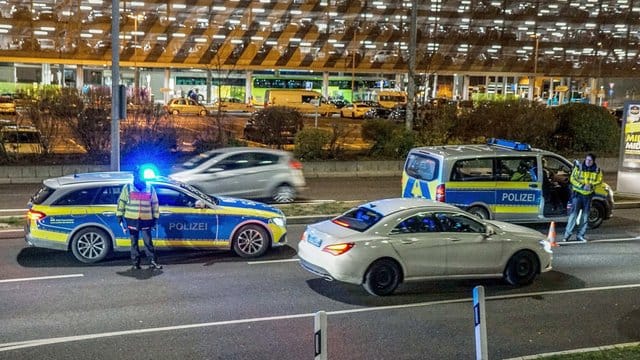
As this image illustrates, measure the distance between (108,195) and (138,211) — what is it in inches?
42.7

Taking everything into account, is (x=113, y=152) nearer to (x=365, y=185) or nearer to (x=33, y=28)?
(x=365, y=185)

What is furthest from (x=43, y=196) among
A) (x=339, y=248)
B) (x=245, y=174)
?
(x=245, y=174)

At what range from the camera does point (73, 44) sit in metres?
64.4

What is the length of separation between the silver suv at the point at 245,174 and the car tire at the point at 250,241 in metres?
4.81

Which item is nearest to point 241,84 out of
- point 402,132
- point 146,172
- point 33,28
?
point 33,28

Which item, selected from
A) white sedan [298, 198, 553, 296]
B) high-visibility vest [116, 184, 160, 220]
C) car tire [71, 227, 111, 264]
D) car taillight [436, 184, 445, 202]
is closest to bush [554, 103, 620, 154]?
car taillight [436, 184, 445, 202]

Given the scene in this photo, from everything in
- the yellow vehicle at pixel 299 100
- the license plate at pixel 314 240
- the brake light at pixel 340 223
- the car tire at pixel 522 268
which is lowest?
the car tire at pixel 522 268

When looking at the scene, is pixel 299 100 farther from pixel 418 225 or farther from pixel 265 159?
pixel 418 225

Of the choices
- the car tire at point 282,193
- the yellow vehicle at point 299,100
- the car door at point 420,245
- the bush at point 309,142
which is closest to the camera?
the car door at point 420,245

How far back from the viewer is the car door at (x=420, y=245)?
984cm

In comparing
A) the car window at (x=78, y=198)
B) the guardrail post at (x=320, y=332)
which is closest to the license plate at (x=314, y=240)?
the car window at (x=78, y=198)

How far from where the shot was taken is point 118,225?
11.4 m

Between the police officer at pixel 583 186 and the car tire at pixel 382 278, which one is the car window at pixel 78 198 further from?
the police officer at pixel 583 186

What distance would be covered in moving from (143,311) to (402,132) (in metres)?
18.9
